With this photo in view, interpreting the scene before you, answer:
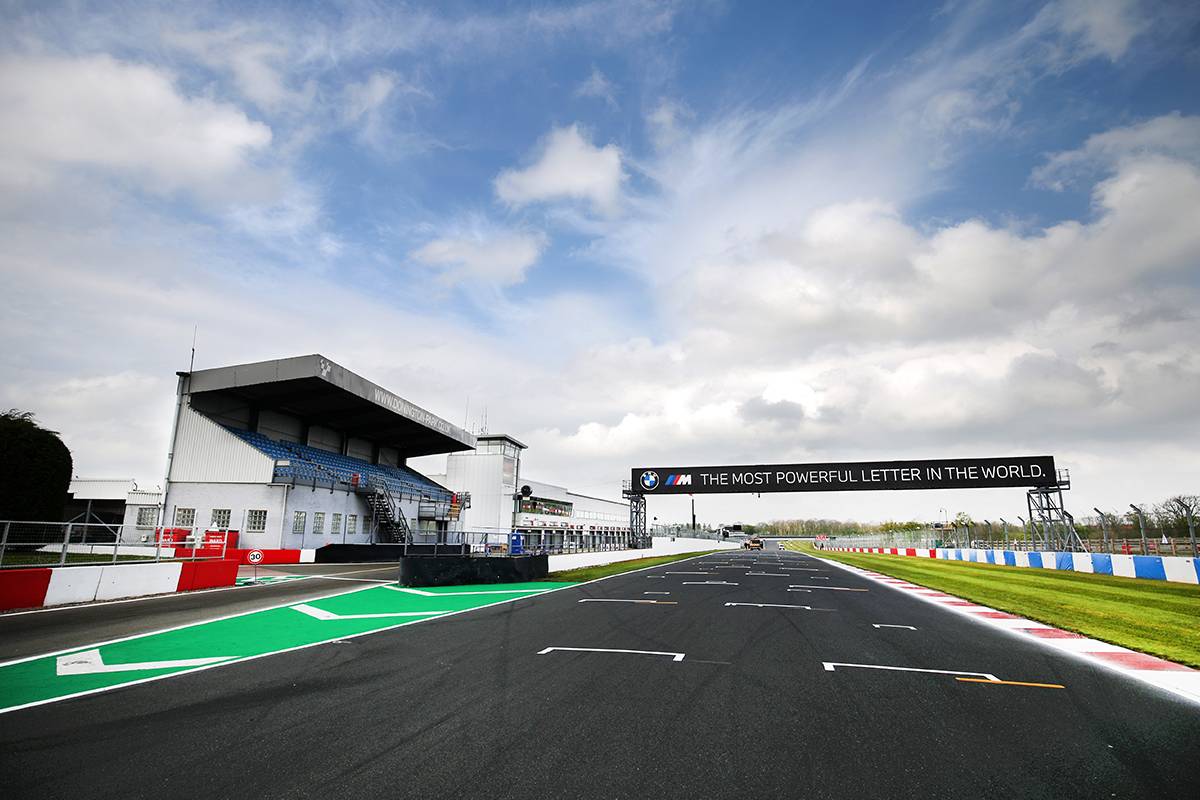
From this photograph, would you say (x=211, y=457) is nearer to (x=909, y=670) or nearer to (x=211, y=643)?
(x=211, y=643)

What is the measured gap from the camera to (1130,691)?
A: 6609mm

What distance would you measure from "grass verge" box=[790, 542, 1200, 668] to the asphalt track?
267 cm

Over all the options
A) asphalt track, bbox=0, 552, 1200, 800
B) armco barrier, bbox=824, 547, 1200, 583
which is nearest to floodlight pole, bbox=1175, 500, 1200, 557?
armco barrier, bbox=824, 547, 1200, 583

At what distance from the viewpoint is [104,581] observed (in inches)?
565

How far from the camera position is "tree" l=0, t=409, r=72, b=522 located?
21.0 meters

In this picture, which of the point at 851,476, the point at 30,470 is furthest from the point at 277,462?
the point at 851,476

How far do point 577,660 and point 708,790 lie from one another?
4237 mm

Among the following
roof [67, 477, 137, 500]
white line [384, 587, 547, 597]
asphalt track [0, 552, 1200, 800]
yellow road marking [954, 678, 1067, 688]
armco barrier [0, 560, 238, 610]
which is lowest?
white line [384, 587, 547, 597]

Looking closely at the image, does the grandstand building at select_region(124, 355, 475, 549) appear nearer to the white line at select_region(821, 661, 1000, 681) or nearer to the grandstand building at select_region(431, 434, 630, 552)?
the grandstand building at select_region(431, 434, 630, 552)

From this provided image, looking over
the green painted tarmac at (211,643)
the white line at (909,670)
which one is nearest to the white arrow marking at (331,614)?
the green painted tarmac at (211,643)

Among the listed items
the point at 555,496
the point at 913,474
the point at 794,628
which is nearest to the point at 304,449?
the point at 555,496

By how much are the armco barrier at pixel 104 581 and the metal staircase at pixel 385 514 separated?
24.7 metres

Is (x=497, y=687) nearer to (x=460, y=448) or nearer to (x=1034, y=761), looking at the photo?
(x=1034, y=761)

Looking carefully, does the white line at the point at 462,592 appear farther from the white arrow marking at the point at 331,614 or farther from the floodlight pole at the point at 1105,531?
the floodlight pole at the point at 1105,531
